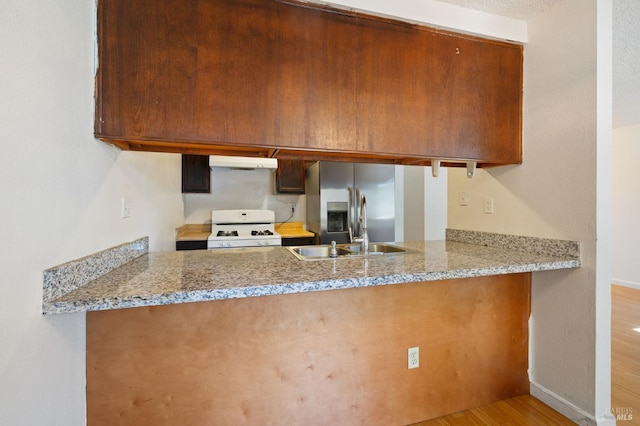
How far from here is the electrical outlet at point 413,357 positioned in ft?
5.30

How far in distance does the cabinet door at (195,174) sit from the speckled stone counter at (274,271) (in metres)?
1.95

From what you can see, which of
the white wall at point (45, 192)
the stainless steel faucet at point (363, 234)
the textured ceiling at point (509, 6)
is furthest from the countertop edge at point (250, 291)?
the textured ceiling at point (509, 6)

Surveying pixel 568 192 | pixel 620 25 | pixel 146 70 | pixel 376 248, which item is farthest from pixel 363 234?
pixel 620 25

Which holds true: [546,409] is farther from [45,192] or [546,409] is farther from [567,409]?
[45,192]

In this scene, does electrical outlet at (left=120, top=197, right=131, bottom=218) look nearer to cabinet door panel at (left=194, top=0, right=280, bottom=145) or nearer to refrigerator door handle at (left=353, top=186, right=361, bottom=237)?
cabinet door panel at (left=194, top=0, right=280, bottom=145)

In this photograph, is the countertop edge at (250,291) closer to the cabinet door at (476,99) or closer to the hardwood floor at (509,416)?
the cabinet door at (476,99)

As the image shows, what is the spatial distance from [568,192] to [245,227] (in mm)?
3020

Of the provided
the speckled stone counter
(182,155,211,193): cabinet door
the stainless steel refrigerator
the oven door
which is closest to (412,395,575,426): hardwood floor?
the speckled stone counter

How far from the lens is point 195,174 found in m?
3.48

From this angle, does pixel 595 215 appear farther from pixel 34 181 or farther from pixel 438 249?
pixel 34 181

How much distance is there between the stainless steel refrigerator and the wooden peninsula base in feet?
5.59

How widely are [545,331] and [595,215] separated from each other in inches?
29.5

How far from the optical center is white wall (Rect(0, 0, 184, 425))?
74 cm

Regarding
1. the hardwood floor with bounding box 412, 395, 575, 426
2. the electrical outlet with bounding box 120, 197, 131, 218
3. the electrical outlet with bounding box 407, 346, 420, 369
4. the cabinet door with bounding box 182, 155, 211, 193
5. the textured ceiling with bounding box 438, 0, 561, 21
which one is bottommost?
the hardwood floor with bounding box 412, 395, 575, 426
